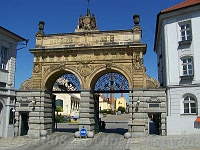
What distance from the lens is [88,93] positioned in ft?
64.2

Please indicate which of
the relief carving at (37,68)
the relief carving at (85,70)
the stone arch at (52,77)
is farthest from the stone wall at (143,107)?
the relief carving at (37,68)

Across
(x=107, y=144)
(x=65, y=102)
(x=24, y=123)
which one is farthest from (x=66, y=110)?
(x=107, y=144)

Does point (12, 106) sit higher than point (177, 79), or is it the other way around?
point (177, 79)

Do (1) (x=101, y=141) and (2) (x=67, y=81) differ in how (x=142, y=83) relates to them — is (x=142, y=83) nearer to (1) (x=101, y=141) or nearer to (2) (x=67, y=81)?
(1) (x=101, y=141)

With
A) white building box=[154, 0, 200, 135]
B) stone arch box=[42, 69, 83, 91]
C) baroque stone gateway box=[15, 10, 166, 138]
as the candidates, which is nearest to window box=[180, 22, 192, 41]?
white building box=[154, 0, 200, 135]

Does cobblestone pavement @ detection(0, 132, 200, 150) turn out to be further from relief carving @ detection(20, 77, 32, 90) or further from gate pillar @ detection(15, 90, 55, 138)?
relief carving @ detection(20, 77, 32, 90)

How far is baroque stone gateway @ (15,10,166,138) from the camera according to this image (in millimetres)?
18453

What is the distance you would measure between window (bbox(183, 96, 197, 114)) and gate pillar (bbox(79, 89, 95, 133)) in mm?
6768

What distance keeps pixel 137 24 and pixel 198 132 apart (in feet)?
29.0

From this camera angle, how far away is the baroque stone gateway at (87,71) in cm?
1845

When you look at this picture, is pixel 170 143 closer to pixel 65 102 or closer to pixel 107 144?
pixel 107 144

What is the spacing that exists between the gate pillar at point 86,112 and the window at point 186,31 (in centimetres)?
783

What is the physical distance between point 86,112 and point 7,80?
21.2 ft

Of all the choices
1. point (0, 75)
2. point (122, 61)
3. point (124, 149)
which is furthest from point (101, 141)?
point (0, 75)
